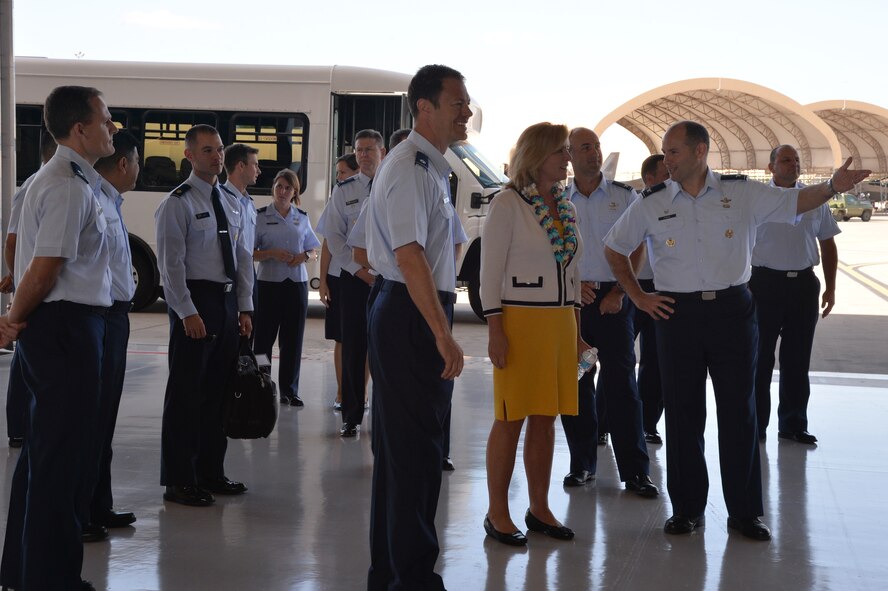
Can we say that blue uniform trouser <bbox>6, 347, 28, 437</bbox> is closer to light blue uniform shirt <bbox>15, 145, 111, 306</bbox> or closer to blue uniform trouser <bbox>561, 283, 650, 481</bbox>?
light blue uniform shirt <bbox>15, 145, 111, 306</bbox>

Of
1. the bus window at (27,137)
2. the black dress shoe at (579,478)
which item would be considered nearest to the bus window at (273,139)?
the bus window at (27,137)

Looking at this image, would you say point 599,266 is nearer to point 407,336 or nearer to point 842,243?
point 407,336

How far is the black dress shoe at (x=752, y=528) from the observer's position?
175 inches

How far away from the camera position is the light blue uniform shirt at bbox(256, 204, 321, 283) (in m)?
7.70

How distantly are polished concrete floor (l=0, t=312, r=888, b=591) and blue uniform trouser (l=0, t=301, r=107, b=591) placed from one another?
468mm

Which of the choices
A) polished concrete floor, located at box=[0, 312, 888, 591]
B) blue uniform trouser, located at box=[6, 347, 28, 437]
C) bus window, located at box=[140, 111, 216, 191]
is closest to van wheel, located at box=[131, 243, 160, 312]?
bus window, located at box=[140, 111, 216, 191]

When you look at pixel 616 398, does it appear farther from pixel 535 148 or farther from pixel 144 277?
pixel 144 277

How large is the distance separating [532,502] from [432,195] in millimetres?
1695

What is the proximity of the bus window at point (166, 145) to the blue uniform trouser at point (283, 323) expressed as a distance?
564 cm

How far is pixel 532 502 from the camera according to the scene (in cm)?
454

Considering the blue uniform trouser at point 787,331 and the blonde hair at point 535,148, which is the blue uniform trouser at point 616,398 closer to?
the blonde hair at point 535,148

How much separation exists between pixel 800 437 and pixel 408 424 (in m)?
3.75

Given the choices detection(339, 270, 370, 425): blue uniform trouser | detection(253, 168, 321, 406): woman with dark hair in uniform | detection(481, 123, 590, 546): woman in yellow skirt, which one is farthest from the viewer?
detection(253, 168, 321, 406): woman with dark hair in uniform

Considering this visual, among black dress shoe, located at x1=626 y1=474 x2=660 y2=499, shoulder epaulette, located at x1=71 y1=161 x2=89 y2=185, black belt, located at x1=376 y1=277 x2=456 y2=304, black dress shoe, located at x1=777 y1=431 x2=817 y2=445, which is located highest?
shoulder epaulette, located at x1=71 y1=161 x2=89 y2=185
